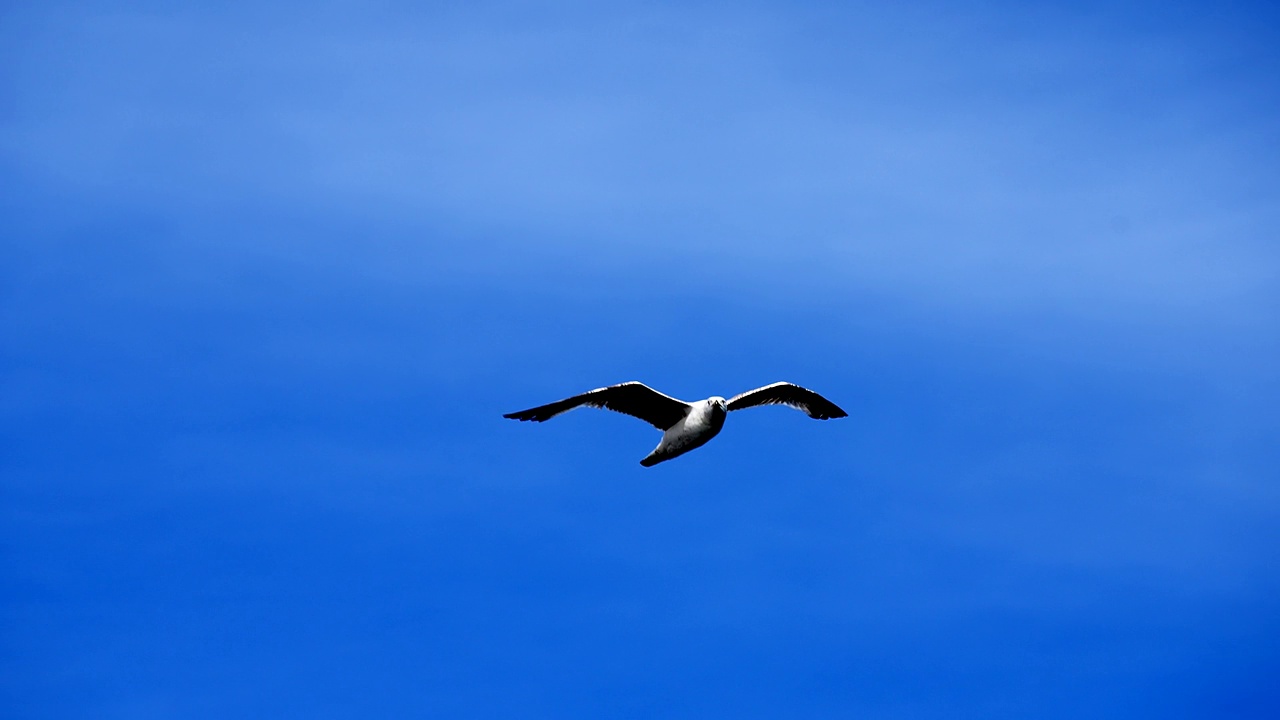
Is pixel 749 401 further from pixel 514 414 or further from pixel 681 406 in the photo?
pixel 514 414

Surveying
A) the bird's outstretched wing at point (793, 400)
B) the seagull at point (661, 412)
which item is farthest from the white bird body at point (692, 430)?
the bird's outstretched wing at point (793, 400)

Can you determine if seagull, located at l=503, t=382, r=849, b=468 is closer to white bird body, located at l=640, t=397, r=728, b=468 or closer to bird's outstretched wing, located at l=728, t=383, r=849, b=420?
white bird body, located at l=640, t=397, r=728, b=468

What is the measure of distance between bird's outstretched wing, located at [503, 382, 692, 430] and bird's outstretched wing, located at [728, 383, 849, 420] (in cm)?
288

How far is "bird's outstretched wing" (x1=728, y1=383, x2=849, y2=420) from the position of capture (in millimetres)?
36219

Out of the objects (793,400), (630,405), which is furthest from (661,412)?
(793,400)

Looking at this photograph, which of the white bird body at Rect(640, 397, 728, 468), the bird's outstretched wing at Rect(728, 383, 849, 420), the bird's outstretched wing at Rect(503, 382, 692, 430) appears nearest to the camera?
the bird's outstretched wing at Rect(503, 382, 692, 430)

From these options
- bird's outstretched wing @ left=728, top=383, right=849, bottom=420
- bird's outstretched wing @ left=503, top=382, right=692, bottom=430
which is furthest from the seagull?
bird's outstretched wing @ left=728, top=383, right=849, bottom=420

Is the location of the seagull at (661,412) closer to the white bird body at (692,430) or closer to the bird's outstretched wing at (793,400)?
the white bird body at (692,430)

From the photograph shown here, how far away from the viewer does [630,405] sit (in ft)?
111

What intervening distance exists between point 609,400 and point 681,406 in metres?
2.24

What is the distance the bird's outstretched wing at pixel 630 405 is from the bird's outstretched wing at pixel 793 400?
288 cm

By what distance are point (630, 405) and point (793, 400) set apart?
6.60 meters

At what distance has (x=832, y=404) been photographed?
3722cm

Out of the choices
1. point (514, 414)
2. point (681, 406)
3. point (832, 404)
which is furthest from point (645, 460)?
point (832, 404)
